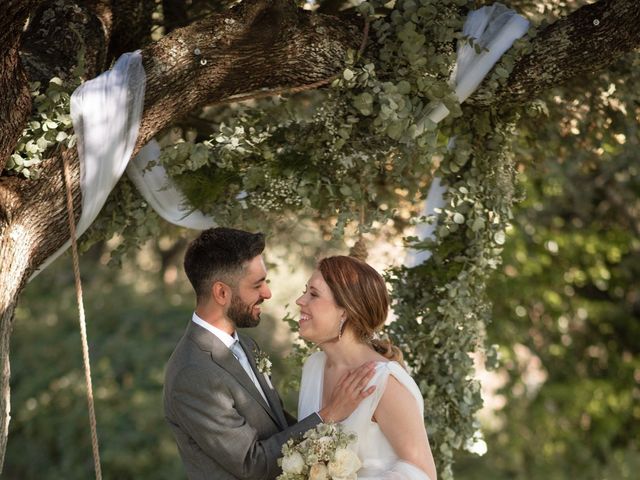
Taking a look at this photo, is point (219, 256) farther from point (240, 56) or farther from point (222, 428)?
point (240, 56)

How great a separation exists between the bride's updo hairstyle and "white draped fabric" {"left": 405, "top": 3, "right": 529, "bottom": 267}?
0.75 m

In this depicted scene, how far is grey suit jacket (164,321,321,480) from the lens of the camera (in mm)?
3184

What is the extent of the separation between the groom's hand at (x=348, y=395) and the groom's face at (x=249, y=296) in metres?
0.40

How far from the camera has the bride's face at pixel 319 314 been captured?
3.41 metres

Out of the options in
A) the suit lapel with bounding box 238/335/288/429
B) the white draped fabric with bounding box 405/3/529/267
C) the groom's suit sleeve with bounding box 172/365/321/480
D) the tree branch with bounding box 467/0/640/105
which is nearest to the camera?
the groom's suit sleeve with bounding box 172/365/321/480

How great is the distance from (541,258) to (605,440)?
2014 mm

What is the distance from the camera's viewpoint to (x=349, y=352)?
3494 millimetres

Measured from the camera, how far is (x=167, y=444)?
8117 millimetres

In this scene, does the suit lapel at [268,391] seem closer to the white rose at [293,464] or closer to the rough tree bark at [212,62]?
the white rose at [293,464]

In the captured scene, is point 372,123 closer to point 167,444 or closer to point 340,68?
point 340,68

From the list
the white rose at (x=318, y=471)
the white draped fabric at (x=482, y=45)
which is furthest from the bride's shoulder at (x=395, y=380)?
the white draped fabric at (x=482, y=45)

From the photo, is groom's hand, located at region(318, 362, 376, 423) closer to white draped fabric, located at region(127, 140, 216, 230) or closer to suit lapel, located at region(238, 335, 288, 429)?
suit lapel, located at region(238, 335, 288, 429)

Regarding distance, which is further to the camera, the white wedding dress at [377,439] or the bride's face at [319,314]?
the bride's face at [319,314]

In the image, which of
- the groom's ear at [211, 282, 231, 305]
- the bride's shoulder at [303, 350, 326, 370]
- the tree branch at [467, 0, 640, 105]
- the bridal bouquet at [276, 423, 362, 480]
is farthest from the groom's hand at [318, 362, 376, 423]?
the tree branch at [467, 0, 640, 105]
